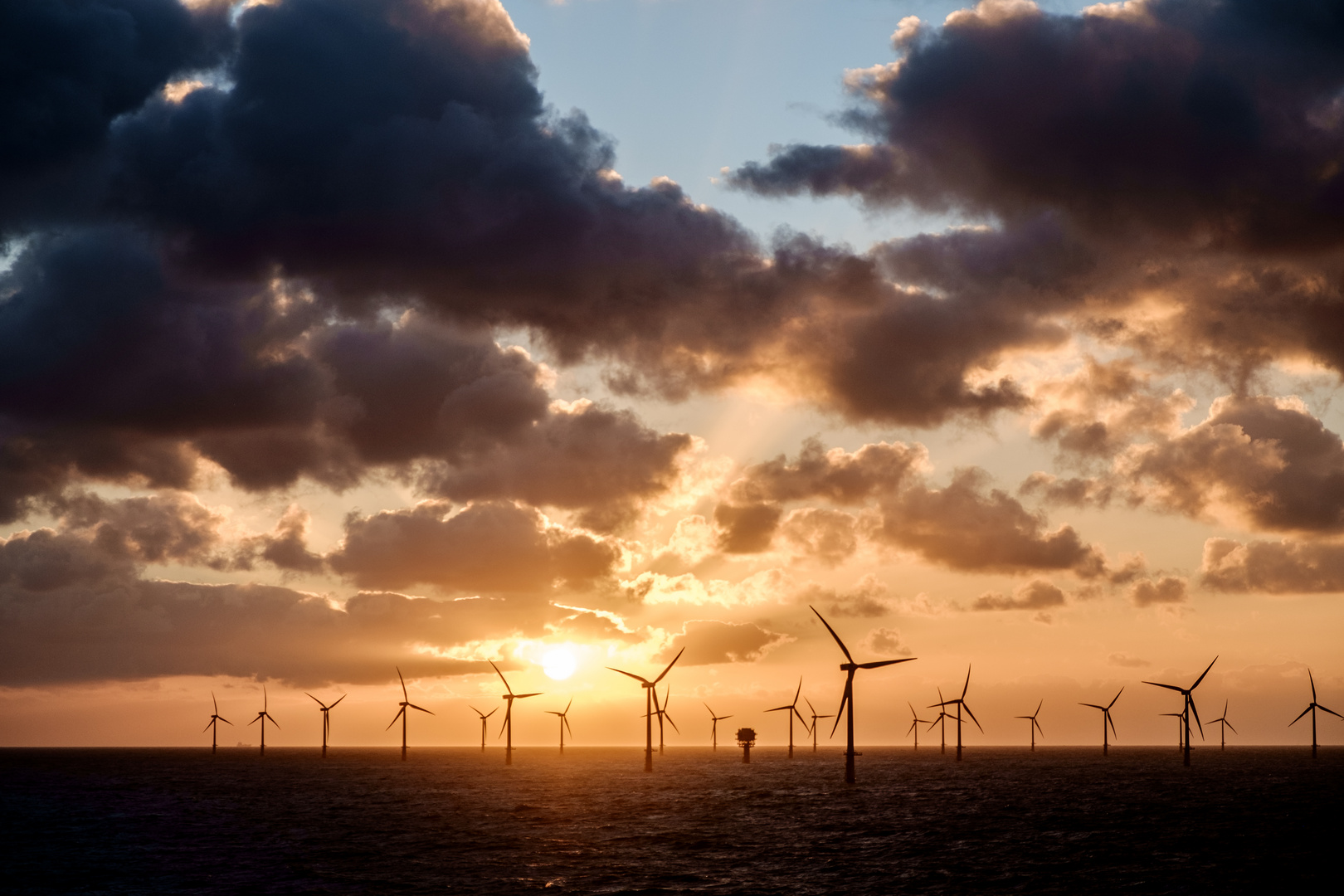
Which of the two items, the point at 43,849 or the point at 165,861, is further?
the point at 43,849

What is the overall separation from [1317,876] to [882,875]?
34.3 m

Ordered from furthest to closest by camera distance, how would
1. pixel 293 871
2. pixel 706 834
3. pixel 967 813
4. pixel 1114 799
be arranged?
pixel 1114 799, pixel 967 813, pixel 706 834, pixel 293 871

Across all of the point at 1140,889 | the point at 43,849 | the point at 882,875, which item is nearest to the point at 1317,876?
the point at 1140,889

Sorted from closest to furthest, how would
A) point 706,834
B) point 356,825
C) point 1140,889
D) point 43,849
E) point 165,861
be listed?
1. point 1140,889
2. point 165,861
3. point 43,849
4. point 706,834
5. point 356,825

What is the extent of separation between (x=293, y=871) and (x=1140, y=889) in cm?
6904

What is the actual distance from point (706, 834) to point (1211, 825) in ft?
194

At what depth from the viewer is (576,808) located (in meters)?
168

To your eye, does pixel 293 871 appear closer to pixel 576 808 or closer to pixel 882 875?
pixel 882 875

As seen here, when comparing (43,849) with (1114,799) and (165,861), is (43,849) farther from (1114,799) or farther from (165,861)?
(1114,799)

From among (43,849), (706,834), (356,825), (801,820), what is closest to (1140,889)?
(706,834)

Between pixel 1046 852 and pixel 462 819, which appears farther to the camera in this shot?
pixel 462 819

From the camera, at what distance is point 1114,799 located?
600 feet

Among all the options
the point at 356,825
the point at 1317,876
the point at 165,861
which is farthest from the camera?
the point at 356,825

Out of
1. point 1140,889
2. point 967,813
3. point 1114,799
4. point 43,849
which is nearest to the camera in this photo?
point 1140,889
